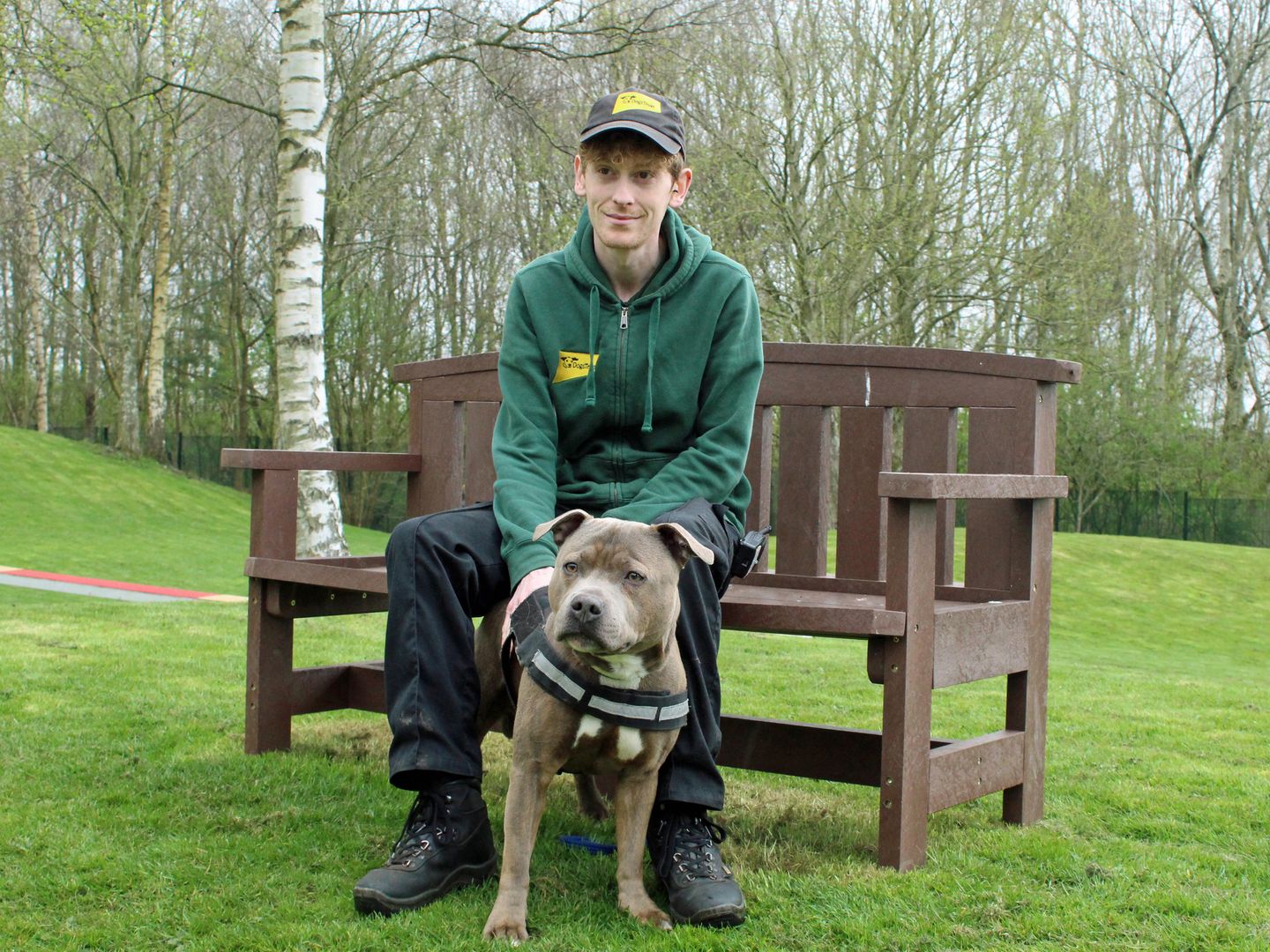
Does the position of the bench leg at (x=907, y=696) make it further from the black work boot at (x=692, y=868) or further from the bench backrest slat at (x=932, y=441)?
the bench backrest slat at (x=932, y=441)

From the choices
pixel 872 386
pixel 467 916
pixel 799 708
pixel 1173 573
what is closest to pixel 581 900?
pixel 467 916

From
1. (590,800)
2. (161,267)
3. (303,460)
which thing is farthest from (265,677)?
(161,267)

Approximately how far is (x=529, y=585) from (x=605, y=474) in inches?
25.3

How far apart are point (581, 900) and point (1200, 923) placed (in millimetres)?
1475

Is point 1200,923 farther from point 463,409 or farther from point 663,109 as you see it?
point 463,409

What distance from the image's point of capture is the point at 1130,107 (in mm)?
29578

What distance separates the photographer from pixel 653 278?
3.60m

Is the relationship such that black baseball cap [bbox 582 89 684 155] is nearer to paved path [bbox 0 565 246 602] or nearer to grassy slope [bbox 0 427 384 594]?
paved path [bbox 0 565 246 602]

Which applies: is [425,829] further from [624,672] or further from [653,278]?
[653,278]

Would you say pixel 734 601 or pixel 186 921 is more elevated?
pixel 734 601

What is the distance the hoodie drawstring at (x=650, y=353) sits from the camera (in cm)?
349

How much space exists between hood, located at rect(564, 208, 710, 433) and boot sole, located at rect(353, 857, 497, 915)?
130cm

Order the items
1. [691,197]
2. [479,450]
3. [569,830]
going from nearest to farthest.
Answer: [569,830] < [479,450] < [691,197]

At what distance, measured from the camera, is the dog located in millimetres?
2725
